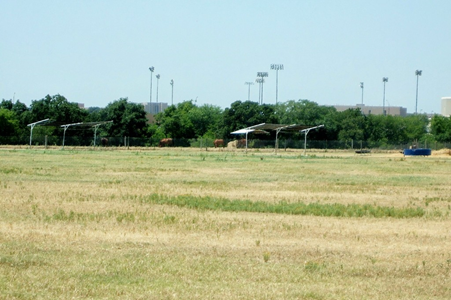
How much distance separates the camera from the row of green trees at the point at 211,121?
4176 inches

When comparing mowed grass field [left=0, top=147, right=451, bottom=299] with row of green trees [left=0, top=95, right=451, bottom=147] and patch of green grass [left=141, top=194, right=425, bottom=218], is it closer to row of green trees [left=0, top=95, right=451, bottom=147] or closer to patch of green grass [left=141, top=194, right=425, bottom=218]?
patch of green grass [left=141, top=194, right=425, bottom=218]

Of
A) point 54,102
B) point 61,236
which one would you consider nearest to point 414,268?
point 61,236

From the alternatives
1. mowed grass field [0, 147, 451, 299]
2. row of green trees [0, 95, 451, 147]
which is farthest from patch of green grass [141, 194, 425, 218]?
row of green trees [0, 95, 451, 147]

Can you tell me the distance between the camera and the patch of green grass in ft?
68.8

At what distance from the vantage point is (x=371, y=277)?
11.7m

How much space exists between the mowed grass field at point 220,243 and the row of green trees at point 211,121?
73.0 meters

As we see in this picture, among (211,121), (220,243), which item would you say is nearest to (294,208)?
(220,243)

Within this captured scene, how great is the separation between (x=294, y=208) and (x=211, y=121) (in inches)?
4836

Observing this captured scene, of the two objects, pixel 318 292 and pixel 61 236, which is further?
pixel 61 236

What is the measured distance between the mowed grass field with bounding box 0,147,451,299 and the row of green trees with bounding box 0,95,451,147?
73.0 meters

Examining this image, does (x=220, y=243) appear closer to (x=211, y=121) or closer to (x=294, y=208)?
(x=294, y=208)

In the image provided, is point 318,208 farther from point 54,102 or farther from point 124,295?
point 54,102

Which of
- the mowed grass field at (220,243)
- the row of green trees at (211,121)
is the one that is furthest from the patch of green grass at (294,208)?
the row of green trees at (211,121)

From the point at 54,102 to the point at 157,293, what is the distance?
105 m
